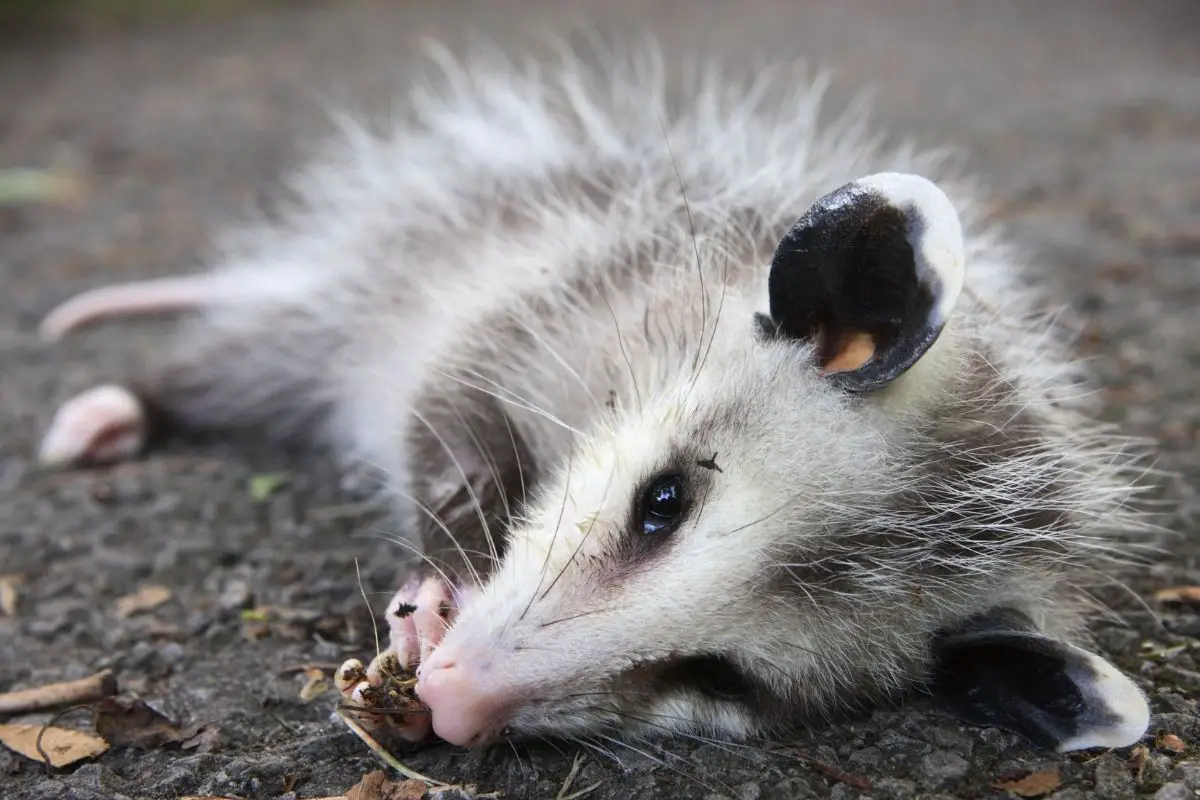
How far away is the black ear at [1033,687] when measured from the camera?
1.43 m

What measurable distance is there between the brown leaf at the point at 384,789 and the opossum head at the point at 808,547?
10cm

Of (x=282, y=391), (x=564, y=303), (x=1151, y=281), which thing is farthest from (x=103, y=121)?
(x=1151, y=281)

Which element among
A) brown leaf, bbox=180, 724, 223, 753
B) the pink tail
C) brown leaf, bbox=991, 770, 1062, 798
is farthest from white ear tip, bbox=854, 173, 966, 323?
the pink tail

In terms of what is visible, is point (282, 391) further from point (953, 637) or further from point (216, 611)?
point (953, 637)

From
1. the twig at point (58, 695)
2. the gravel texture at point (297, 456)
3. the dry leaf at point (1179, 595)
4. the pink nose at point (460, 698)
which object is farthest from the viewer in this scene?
the dry leaf at point (1179, 595)

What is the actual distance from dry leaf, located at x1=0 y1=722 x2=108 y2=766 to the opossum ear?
115 centimetres

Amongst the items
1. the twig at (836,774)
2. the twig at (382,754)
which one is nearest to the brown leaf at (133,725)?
the twig at (382,754)

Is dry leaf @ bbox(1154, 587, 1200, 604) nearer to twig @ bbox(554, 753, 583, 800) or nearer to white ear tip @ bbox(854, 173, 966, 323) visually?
white ear tip @ bbox(854, 173, 966, 323)

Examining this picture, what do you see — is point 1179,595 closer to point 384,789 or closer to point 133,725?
point 384,789

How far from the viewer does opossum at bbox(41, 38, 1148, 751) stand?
1.42 m

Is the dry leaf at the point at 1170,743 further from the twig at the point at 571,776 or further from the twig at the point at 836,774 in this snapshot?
the twig at the point at 571,776

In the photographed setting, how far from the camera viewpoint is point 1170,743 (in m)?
1.54

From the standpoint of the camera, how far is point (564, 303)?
202 centimetres

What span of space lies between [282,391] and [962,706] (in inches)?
72.9
